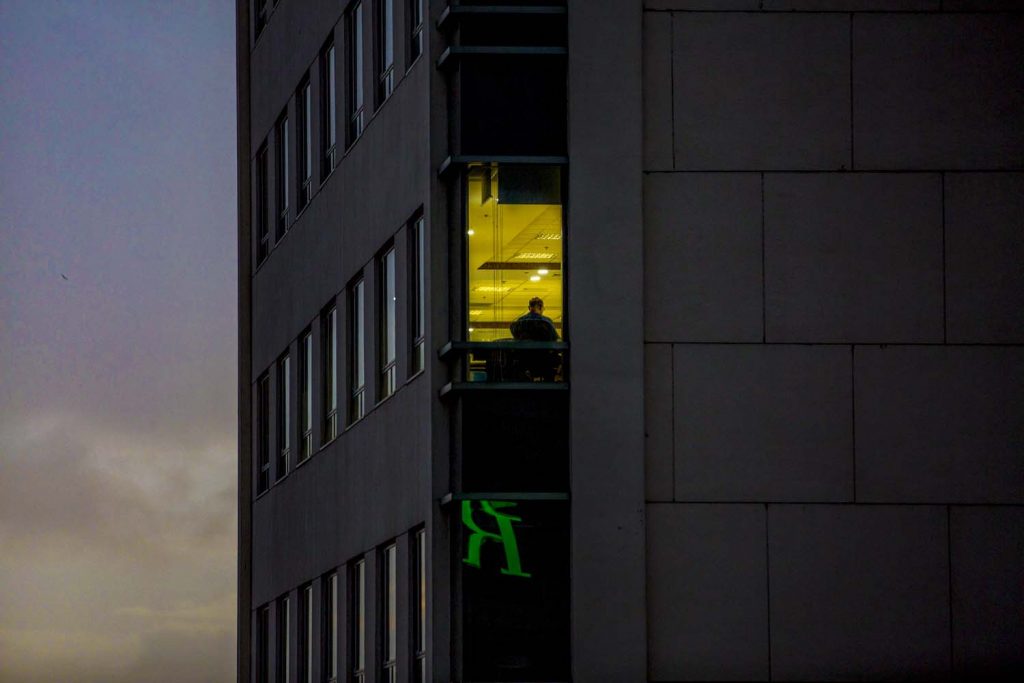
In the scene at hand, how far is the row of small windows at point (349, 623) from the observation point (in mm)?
32594

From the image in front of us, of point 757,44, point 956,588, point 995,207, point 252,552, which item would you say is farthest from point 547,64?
point 252,552

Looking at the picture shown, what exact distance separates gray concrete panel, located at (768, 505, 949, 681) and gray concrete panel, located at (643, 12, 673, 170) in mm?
4913

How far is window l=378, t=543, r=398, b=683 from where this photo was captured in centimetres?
3400

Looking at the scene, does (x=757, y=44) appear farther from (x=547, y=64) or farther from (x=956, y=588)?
(x=956, y=588)

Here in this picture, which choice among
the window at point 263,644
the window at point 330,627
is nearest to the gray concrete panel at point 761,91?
the window at point 330,627

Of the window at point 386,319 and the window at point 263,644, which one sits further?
the window at point 263,644

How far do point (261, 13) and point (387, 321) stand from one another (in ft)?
53.3

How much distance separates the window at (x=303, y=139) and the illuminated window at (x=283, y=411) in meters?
3.71

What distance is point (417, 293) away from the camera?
3306 centimetres

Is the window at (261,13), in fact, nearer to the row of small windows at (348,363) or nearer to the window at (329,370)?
the row of small windows at (348,363)

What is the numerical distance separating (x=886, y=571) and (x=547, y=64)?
26.2ft

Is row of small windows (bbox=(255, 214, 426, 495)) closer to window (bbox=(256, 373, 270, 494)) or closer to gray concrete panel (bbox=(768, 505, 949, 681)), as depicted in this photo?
window (bbox=(256, 373, 270, 494))

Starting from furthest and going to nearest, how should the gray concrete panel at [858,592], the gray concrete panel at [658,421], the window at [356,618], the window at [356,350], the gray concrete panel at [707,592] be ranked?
the window at [356,350] < the window at [356,618] < the gray concrete panel at [658,421] < the gray concrete panel at [858,592] < the gray concrete panel at [707,592]

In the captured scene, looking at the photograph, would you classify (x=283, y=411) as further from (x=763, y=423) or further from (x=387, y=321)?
(x=763, y=423)
